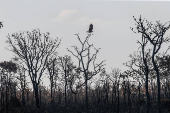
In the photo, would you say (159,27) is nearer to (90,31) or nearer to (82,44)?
(90,31)

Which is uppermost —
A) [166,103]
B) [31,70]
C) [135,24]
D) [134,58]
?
[135,24]

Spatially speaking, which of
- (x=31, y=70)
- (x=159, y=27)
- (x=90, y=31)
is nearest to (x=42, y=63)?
(x=31, y=70)

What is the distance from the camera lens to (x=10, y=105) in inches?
990

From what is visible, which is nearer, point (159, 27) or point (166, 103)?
point (159, 27)

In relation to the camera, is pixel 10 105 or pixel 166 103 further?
pixel 166 103

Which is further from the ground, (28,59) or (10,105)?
(28,59)

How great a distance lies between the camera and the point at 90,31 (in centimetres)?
2127

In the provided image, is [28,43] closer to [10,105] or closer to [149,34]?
[10,105]

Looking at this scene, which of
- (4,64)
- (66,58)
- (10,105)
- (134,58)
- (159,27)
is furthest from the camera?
(66,58)

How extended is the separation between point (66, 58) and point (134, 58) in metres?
16.5

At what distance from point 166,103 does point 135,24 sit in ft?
46.0

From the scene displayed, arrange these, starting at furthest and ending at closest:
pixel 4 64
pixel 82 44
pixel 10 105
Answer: pixel 4 64, pixel 10 105, pixel 82 44

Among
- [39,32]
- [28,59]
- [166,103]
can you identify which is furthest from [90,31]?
[166,103]

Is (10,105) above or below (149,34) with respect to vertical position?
below
